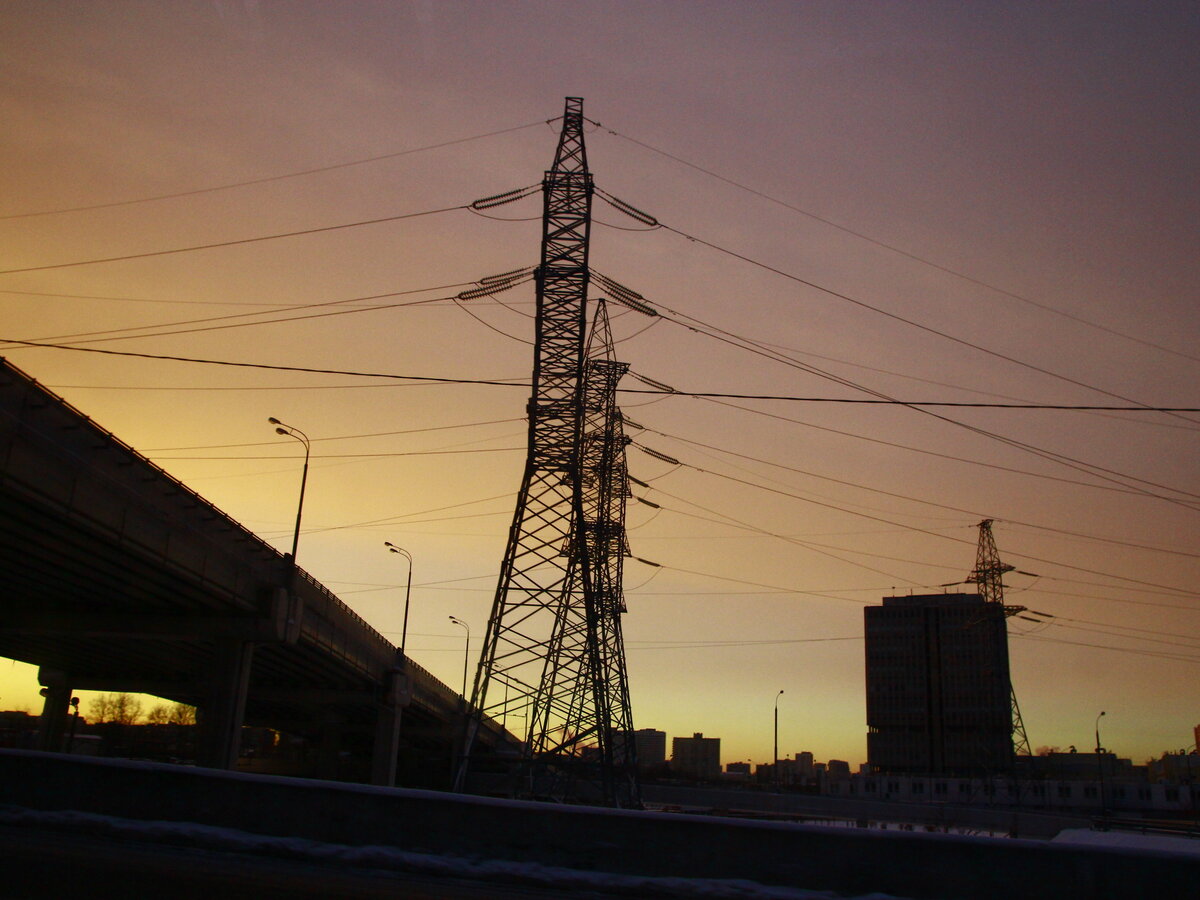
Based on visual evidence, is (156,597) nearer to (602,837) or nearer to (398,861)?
(398,861)

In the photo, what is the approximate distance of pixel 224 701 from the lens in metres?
48.8

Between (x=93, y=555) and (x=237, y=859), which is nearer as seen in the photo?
(x=237, y=859)

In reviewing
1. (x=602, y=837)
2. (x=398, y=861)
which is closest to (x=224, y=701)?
(x=398, y=861)

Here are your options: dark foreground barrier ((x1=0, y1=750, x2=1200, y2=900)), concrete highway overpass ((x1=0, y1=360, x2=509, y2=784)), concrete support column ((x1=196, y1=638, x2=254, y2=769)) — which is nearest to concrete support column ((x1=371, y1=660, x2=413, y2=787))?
concrete highway overpass ((x1=0, y1=360, x2=509, y2=784))

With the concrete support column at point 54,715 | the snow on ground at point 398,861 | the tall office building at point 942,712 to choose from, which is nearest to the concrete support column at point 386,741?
the concrete support column at point 54,715

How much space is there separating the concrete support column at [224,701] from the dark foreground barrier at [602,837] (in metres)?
30.9

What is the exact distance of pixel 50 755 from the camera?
61.2ft

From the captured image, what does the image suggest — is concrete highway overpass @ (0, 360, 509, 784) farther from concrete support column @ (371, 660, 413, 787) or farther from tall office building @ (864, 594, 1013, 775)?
tall office building @ (864, 594, 1013, 775)

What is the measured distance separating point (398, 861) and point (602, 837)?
3175 millimetres

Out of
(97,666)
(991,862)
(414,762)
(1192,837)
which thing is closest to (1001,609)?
(1192,837)

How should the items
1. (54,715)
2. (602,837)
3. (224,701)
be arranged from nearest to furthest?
(602,837) < (224,701) < (54,715)

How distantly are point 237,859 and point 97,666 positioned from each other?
74113mm

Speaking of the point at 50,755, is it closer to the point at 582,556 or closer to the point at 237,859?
the point at 237,859

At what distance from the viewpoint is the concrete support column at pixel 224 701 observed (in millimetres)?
48469
